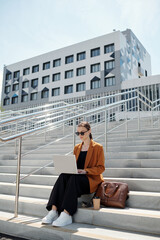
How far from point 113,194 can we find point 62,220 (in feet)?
2.25

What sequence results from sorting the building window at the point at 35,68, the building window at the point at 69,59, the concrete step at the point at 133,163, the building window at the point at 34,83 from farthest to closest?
the building window at the point at 35,68
the building window at the point at 34,83
the building window at the point at 69,59
the concrete step at the point at 133,163

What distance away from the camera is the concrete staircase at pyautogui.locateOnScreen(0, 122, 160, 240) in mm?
2180

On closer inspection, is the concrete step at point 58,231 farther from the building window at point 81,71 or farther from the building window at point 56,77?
the building window at point 56,77

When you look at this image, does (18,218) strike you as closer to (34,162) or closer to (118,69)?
(34,162)

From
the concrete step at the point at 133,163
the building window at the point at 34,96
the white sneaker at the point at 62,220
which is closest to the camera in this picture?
the white sneaker at the point at 62,220

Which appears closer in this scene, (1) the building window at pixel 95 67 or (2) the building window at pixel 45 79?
(1) the building window at pixel 95 67

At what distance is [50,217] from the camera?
2.48m

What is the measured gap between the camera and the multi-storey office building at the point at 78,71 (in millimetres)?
20953

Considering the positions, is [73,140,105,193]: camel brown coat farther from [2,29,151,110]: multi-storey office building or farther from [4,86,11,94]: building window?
[4,86,11,94]: building window

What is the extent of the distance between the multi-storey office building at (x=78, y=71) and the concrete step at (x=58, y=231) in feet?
59.1

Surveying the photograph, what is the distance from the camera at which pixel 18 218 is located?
105 inches

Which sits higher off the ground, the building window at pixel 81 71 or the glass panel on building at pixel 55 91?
the building window at pixel 81 71

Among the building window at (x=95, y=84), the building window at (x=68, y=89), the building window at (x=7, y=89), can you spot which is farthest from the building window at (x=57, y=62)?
the building window at (x=7, y=89)

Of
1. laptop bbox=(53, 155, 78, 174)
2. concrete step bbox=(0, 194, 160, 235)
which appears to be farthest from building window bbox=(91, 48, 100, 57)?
concrete step bbox=(0, 194, 160, 235)
